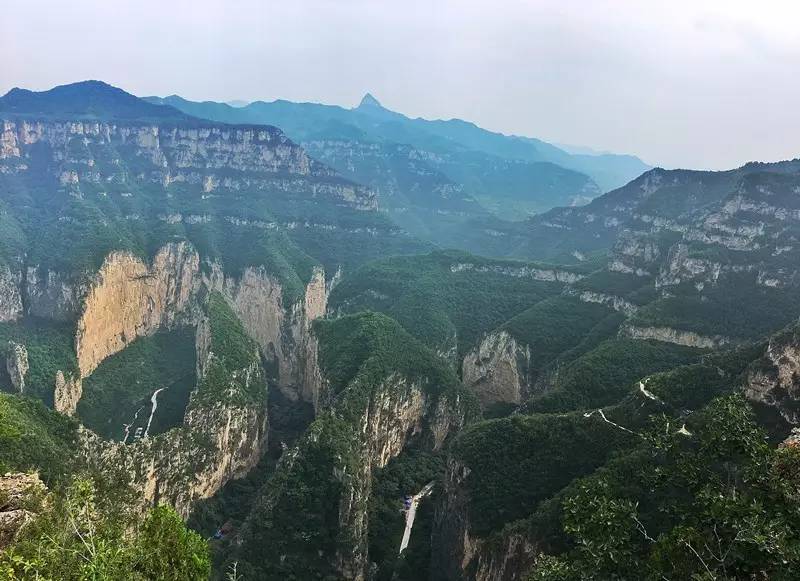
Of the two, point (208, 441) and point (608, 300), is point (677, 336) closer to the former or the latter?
point (608, 300)

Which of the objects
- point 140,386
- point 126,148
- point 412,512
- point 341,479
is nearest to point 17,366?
point 140,386

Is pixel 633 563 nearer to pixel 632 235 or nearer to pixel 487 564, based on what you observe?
pixel 487 564

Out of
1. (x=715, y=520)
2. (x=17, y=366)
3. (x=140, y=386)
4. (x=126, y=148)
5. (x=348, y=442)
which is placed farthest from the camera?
(x=126, y=148)

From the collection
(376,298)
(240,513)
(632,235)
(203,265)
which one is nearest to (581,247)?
(632,235)

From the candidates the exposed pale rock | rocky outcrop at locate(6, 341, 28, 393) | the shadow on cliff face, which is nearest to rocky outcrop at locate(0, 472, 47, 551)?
the shadow on cliff face

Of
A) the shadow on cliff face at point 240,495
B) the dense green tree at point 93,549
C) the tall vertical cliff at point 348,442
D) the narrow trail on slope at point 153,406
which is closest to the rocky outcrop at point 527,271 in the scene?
the tall vertical cliff at point 348,442

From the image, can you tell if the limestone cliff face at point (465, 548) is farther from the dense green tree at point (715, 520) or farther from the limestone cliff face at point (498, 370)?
the limestone cliff face at point (498, 370)

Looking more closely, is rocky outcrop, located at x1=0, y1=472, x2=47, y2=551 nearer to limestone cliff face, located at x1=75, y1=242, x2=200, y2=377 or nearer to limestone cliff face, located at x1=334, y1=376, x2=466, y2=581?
limestone cliff face, located at x1=334, y1=376, x2=466, y2=581
